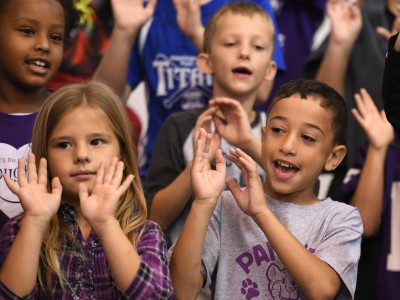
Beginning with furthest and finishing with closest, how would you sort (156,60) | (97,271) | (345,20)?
(345,20)
(156,60)
(97,271)

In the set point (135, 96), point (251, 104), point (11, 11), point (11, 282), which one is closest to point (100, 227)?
point (11, 282)

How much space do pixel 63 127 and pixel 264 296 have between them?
70 cm

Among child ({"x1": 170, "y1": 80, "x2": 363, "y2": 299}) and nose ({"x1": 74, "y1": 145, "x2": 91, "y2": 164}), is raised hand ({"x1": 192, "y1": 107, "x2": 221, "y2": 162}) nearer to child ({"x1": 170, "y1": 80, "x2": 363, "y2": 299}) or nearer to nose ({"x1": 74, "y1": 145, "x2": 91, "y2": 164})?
child ({"x1": 170, "y1": 80, "x2": 363, "y2": 299})

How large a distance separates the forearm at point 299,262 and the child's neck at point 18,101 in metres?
0.87

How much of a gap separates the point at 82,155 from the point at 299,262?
620mm

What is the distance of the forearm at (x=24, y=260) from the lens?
7.02ft

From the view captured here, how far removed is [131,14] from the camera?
329cm

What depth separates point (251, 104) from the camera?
312 centimetres

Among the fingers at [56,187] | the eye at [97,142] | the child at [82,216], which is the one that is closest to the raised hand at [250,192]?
the child at [82,216]

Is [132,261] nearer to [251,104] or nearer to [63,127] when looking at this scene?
[63,127]

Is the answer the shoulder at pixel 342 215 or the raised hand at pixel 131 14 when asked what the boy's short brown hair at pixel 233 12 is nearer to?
the raised hand at pixel 131 14

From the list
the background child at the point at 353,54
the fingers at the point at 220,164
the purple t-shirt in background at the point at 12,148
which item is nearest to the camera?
the fingers at the point at 220,164

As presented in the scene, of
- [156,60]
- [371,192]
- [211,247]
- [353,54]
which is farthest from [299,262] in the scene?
[353,54]

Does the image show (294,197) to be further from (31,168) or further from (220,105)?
(31,168)
